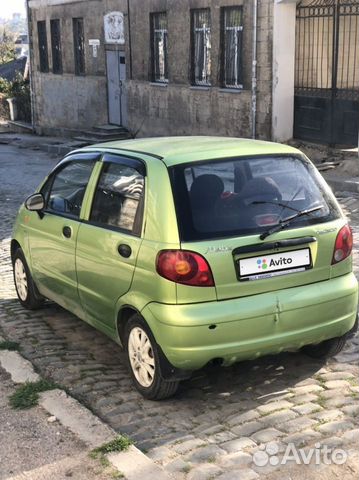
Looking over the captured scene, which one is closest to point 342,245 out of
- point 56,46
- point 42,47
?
point 56,46

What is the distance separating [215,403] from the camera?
452cm

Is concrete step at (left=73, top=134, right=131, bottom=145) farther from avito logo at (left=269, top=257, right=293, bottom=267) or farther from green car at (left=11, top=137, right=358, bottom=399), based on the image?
avito logo at (left=269, top=257, right=293, bottom=267)

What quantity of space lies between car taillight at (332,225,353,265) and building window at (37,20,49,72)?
934 inches

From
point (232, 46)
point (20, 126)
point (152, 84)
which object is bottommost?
point (20, 126)

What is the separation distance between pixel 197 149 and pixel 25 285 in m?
2.61

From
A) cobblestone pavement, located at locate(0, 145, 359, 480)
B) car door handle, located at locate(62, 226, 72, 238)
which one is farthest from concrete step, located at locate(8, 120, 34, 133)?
car door handle, located at locate(62, 226, 72, 238)

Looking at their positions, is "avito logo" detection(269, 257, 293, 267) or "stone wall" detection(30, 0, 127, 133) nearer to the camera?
"avito logo" detection(269, 257, 293, 267)

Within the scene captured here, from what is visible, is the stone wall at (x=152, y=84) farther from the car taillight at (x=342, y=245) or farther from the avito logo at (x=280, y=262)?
the avito logo at (x=280, y=262)

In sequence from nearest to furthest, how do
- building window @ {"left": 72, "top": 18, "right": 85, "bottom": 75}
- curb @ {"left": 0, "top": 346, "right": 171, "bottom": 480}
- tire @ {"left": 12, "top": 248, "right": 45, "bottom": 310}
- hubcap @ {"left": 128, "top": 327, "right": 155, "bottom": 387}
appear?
curb @ {"left": 0, "top": 346, "right": 171, "bottom": 480} → hubcap @ {"left": 128, "top": 327, "right": 155, "bottom": 387} → tire @ {"left": 12, "top": 248, "right": 45, "bottom": 310} → building window @ {"left": 72, "top": 18, "right": 85, "bottom": 75}

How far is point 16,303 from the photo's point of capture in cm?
693

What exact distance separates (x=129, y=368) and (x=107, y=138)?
17337 mm

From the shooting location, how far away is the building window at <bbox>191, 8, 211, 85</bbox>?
58.0 feet

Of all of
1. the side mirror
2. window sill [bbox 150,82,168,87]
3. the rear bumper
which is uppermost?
window sill [bbox 150,82,168,87]
